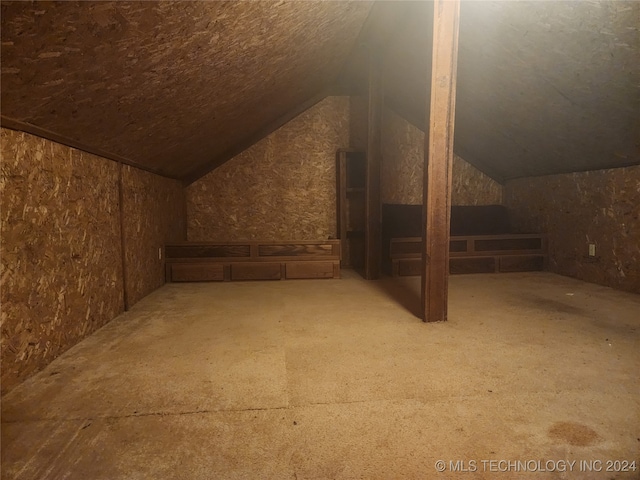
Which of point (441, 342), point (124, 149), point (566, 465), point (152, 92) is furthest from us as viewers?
point (124, 149)

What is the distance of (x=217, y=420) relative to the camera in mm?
1407

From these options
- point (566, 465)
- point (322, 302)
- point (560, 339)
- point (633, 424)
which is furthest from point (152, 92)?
point (560, 339)

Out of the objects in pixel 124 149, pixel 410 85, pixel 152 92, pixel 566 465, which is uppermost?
pixel 410 85

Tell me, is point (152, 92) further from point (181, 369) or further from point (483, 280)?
point (483, 280)

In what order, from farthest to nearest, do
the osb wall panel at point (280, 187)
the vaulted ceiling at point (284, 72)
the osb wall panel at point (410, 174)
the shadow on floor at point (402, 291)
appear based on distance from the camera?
1. the osb wall panel at point (410, 174)
2. the osb wall panel at point (280, 187)
3. the shadow on floor at point (402, 291)
4. the vaulted ceiling at point (284, 72)

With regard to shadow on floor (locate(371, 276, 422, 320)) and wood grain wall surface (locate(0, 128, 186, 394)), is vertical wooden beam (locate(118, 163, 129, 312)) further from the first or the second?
shadow on floor (locate(371, 276, 422, 320))

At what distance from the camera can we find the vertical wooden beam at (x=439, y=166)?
2436mm

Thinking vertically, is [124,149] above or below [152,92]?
below

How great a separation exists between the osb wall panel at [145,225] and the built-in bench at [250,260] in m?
0.23

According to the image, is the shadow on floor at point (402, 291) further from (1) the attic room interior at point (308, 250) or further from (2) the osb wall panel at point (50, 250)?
(2) the osb wall panel at point (50, 250)

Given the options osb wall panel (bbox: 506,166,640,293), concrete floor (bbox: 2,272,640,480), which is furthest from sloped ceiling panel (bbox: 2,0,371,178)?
osb wall panel (bbox: 506,166,640,293)

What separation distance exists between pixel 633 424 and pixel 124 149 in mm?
3321

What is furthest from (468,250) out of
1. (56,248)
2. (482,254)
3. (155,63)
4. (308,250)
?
(56,248)

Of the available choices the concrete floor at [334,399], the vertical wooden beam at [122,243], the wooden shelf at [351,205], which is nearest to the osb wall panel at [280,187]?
the wooden shelf at [351,205]
